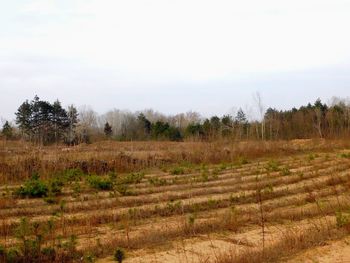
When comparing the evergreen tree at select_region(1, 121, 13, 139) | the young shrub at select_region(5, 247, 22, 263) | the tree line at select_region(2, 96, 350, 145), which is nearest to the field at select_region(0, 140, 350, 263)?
the young shrub at select_region(5, 247, 22, 263)

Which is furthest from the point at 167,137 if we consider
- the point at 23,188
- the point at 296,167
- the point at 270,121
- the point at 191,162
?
the point at 23,188

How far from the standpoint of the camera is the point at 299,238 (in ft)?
25.1

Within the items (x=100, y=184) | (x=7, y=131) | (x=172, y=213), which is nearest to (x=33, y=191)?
(x=100, y=184)

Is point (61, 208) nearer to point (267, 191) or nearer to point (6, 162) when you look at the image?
point (267, 191)

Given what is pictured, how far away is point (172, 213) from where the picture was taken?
11289mm

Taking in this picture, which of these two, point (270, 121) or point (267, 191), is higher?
point (270, 121)

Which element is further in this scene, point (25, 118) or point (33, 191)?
point (25, 118)

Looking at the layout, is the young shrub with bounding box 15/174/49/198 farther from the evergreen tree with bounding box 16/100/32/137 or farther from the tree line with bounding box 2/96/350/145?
the evergreen tree with bounding box 16/100/32/137

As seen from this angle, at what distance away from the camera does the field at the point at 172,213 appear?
7.43 metres

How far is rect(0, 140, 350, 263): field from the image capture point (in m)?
7.43

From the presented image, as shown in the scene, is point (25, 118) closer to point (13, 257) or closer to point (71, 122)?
point (71, 122)

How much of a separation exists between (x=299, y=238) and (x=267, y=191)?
19.1 feet

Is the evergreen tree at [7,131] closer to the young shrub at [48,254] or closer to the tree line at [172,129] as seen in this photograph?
the tree line at [172,129]

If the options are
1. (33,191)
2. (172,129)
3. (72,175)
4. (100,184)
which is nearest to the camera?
(33,191)
